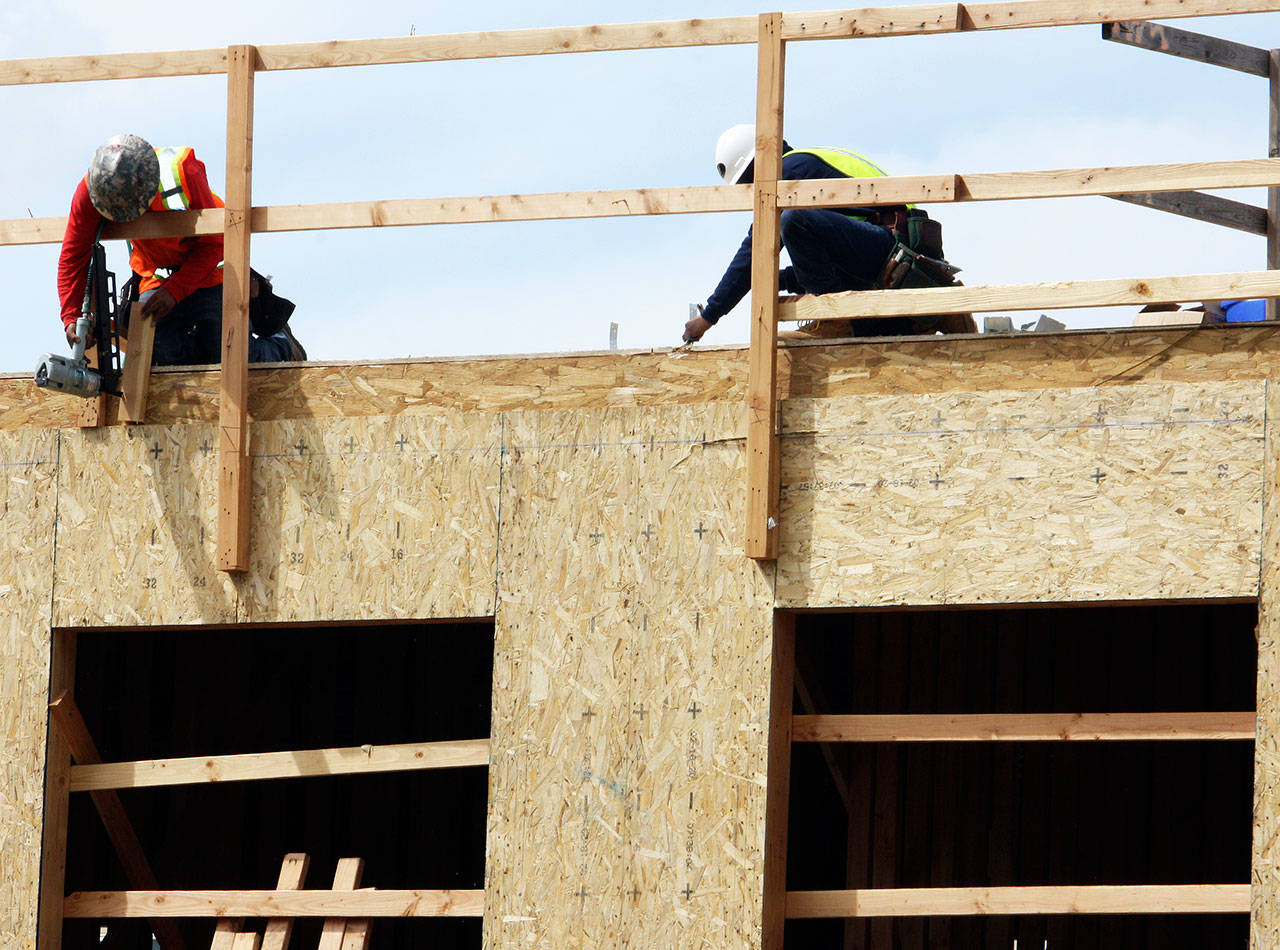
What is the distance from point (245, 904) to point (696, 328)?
11.2ft

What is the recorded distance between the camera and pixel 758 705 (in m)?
6.70

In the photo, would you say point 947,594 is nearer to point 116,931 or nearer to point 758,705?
point 758,705

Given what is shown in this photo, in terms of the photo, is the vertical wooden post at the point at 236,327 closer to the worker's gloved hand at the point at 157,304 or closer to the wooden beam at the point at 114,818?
the worker's gloved hand at the point at 157,304

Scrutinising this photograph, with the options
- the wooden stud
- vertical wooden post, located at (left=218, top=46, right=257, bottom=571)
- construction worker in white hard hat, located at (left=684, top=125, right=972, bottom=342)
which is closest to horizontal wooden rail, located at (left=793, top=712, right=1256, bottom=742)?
construction worker in white hard hat, located at (left=684, top=125, right=972, bottom=342)

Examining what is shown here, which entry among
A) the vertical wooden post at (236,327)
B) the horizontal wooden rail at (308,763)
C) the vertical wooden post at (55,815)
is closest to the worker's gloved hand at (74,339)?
the vertical wooden post at (236,327)

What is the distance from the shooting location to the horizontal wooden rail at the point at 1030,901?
6.41m

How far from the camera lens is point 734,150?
923cm

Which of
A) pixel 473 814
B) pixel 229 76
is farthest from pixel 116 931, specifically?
pixel 229 76

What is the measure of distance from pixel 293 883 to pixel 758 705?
96.9 inches

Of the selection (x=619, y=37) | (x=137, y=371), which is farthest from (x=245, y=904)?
(x=619, y=37)

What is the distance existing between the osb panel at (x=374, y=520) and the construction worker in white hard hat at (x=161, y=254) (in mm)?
1033

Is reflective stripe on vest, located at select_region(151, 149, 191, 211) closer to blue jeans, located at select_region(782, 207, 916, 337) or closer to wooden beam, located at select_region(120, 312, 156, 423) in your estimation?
wooden beam, located at select_region(120, 312, 156, 423)

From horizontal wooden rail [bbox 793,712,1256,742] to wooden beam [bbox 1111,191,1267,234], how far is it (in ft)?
13.4

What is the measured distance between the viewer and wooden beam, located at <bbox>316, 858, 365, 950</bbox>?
7.41 metres
